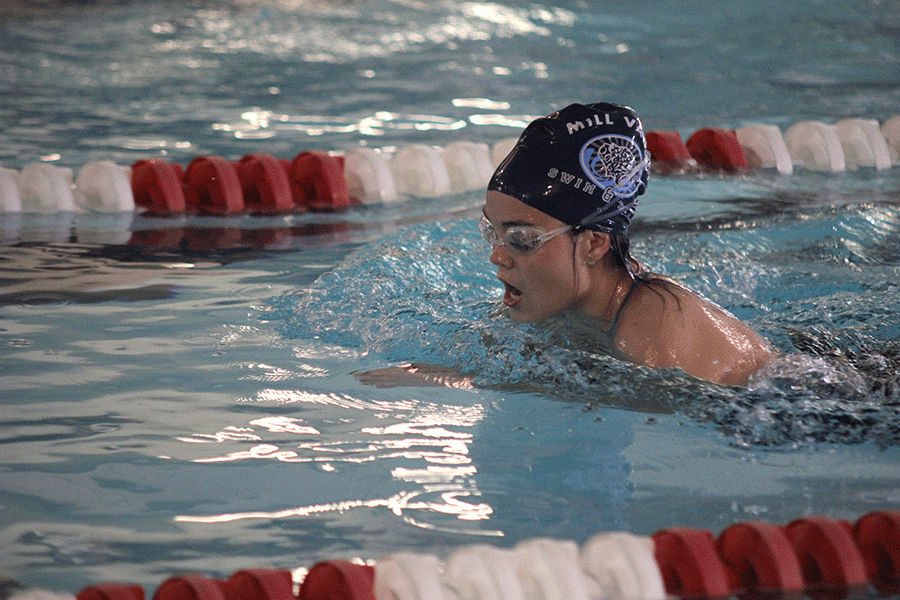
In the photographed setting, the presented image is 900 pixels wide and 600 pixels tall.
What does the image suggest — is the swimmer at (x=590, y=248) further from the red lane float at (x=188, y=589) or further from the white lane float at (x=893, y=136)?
the white lane float at (x=893, y=136)

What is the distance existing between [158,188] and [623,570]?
160 inches

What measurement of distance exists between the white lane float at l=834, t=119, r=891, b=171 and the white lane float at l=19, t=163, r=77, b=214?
4638 mm

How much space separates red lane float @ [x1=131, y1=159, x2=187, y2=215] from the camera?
17.2 ft

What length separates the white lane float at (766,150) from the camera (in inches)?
237

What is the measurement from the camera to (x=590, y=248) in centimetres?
284

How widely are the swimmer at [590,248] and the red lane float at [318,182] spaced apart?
2.69 meters

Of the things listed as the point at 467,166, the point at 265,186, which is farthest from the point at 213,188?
the point at 467,166

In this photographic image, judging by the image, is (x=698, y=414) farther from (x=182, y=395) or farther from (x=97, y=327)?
(x=97, y=327)

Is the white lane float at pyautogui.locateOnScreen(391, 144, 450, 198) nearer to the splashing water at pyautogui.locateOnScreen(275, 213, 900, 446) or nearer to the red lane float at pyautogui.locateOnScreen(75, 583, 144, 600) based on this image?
the splashing water at pyautogui.locateOnScreen(275, 213, 900, 446)

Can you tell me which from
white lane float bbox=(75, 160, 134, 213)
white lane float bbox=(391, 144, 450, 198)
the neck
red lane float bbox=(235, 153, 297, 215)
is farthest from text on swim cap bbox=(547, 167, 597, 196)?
white lane float bbox=(75, 160, 134, 213)

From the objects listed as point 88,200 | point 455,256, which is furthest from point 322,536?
point 88,200

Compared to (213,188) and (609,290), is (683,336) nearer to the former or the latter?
(609,290)

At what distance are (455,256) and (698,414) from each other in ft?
6.51

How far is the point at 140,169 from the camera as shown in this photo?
5.34m
